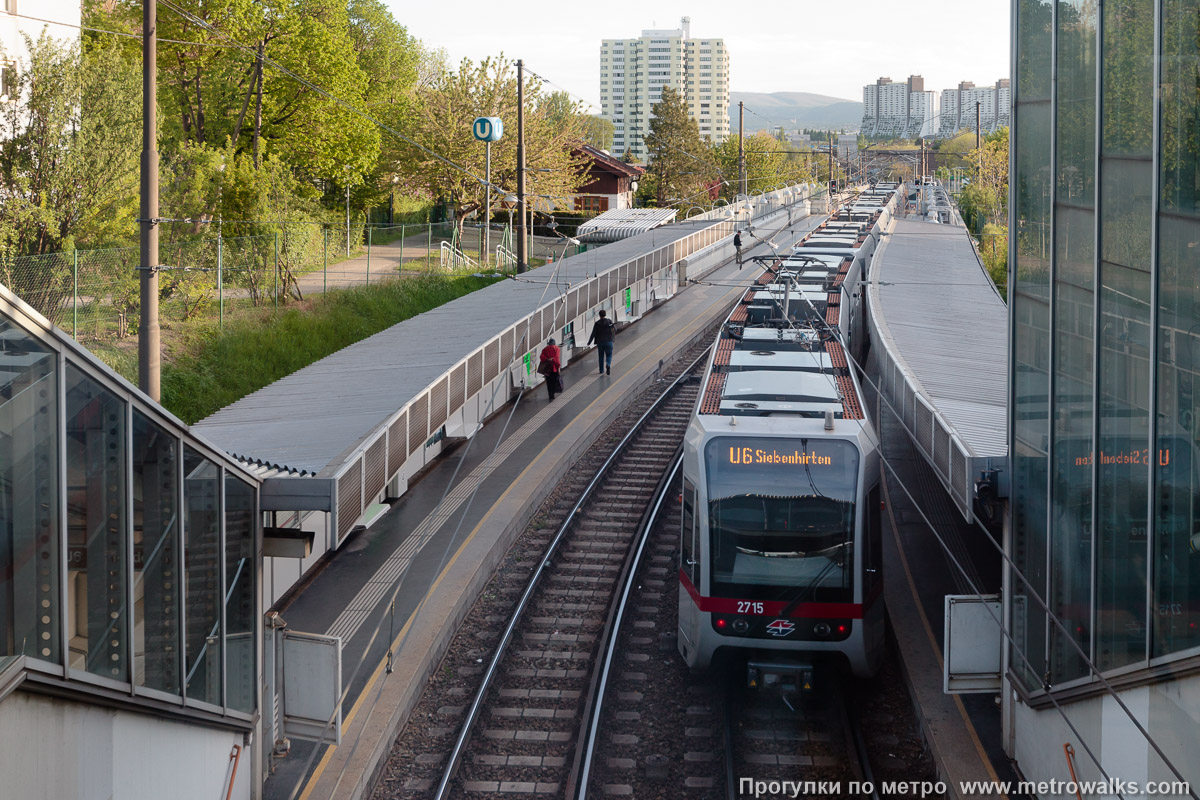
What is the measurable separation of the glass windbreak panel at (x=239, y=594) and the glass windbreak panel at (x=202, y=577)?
24cm

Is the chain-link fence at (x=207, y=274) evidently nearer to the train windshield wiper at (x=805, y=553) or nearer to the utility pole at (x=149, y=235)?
the utility pole at (x=149, y=235)

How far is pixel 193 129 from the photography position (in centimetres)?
3634

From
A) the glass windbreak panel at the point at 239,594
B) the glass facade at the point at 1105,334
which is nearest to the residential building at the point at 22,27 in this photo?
the glass windbreak panel at the point at 239,594

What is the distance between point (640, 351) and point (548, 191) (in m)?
18.3

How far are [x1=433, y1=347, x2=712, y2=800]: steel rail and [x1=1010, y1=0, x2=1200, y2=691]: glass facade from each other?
4978 millimetres

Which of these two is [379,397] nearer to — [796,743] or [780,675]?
[780,675]

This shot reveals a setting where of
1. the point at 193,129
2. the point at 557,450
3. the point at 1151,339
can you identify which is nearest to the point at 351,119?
the point at 193,129

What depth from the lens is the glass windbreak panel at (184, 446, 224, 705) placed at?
7.66m

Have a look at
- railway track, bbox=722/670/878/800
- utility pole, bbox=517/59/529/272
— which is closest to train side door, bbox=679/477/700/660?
railway track, bbox=722/670/878/800

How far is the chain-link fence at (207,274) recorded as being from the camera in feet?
62.4

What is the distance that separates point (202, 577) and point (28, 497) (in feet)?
8.81

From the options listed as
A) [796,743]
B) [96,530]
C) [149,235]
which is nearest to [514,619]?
[796,743]

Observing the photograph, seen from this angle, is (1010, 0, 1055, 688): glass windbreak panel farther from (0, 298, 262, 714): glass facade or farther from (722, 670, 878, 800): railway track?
(0, 298, 262, 714): glass facade

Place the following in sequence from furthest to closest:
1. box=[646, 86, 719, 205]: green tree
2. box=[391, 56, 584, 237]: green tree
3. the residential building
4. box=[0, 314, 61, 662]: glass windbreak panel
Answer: box=[646, 86, 719, 205]: green tree, box=[391, 56, 584, 237]: green tree, the residential building, box=[0, 314, 61, 662]: glass windbreak panel
